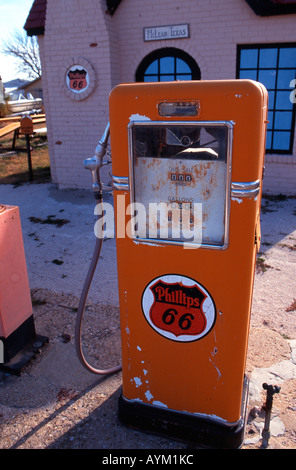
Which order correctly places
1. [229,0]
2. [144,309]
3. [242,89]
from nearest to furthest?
[242,89], [144,309], [229,0]

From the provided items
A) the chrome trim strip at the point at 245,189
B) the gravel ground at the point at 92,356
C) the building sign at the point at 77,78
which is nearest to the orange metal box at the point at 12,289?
the gravel ground at the point at 92,356

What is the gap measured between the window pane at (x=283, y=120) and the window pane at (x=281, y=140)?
11 centimetres

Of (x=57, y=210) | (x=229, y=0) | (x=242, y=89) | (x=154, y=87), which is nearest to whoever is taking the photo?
(x=242, y=89)

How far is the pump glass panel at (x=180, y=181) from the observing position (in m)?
1.81

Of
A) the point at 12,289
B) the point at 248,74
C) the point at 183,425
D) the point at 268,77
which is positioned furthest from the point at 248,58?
the point at 183,425

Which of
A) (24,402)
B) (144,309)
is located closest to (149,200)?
(144,309)

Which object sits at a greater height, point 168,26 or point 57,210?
point 168,26

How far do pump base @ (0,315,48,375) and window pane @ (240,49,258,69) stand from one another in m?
5.14

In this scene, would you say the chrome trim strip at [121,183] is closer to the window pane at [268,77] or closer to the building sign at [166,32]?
the building sign at [166,32]

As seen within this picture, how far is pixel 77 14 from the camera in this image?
20.6 feet

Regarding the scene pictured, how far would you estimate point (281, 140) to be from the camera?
666 centimetres

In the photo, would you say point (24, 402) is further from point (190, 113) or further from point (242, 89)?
point (242, 89)

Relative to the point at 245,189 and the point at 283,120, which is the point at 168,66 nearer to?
the point at 283,120
